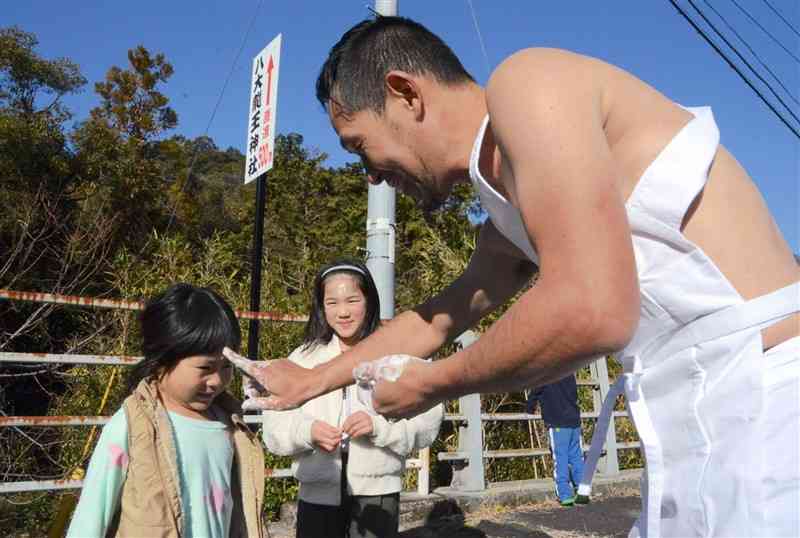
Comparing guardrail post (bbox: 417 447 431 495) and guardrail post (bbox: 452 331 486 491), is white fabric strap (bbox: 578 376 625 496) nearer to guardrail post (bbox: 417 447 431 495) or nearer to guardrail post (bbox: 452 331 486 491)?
guardrail post (bbox: 417 447 431 495)

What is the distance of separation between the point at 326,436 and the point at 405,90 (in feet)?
6.34

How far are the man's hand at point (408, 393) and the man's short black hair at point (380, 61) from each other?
479 millimetres

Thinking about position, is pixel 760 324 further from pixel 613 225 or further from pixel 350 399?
pixel 350 399

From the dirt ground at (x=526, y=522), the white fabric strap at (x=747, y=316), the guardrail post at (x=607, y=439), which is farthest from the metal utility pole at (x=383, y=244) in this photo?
the white fabric strap at (x=747, y=316)

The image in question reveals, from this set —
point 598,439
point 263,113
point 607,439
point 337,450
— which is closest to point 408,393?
point 598,439

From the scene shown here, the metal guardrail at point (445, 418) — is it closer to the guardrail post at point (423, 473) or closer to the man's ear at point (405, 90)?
the guardrail post at point (423, 473)

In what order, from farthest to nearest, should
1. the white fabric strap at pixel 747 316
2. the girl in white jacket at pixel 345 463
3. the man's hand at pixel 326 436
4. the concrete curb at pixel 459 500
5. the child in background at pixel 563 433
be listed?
the child in background at pixel 563 433 → the concrete curb at pixel 459 500 → the girl in white jacket at pixel 345 463 → the man's hand at pixel 326 436 → the white fabric strap at pixel 747 316

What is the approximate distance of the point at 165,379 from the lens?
8.26ft

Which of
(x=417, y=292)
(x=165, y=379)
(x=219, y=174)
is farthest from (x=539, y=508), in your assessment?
(x=219, y=174)

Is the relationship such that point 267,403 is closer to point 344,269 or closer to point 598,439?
point 598,439

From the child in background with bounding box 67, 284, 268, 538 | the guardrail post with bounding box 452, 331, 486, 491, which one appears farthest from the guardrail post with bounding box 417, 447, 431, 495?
the child in background with bounding box 67, 284, 268, 538

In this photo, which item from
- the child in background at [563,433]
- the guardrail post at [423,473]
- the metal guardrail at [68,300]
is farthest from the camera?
the child in background at [563,433]

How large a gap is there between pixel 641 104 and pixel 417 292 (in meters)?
6.67

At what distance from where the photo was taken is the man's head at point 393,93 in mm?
1375
